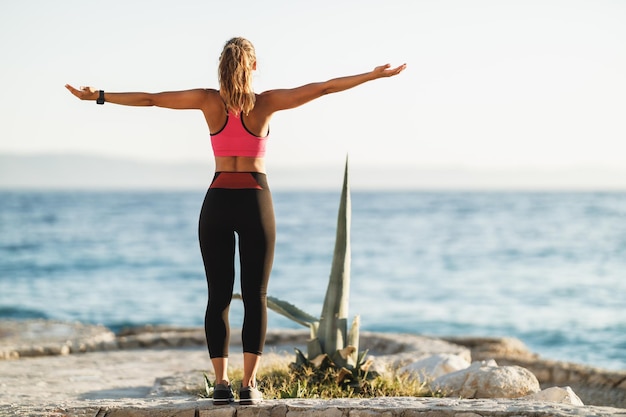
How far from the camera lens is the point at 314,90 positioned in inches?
197

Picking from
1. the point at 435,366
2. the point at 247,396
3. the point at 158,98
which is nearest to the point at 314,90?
the point at 158,98

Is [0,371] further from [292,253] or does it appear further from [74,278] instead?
[292,253]

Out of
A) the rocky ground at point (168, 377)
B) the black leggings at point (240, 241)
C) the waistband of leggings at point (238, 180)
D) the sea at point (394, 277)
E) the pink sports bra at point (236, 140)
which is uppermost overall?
the pink sports bra at point (236, 140)

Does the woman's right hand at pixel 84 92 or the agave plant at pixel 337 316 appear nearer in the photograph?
the woman's right hand at pixel 84 92

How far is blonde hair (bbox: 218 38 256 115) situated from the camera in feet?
16.4

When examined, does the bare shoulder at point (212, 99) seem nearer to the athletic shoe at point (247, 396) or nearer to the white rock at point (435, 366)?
the athletic shoe at point (247, 396)

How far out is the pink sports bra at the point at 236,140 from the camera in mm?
5038

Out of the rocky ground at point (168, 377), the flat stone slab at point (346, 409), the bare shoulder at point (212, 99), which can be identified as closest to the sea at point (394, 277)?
the rocky ground at point (168, 377)

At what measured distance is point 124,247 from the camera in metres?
40.2

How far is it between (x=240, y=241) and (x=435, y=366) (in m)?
3.80

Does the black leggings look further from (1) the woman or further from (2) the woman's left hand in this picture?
(2) the woman's left hand

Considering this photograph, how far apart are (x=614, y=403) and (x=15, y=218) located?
196ft

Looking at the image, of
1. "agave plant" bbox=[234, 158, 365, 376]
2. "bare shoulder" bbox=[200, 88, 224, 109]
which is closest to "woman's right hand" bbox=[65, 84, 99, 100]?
"bare shoulder" bbox=[200, 88, 224, 109]

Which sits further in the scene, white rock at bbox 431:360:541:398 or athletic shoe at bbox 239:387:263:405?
white rock at bbox 431:360:541:398
